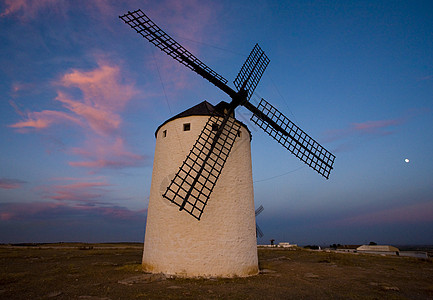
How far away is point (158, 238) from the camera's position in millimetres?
11438

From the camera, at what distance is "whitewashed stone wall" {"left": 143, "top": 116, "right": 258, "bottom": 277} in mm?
10578

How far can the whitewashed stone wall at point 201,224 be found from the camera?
34.7ft

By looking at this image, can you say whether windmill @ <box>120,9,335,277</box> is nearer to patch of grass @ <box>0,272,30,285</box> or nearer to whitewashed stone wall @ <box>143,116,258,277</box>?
whitewashed stone wall @ <box>143,116,258,277</box>

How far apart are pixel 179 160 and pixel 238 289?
629 cm

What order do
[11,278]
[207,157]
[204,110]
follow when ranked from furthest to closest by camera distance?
[204,110], [207,157], [11,278]

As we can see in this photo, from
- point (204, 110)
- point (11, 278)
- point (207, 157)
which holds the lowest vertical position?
point (11, 278)

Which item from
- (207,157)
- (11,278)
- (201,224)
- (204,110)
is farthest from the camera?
(204,110)

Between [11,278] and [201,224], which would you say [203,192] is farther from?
[11,278]

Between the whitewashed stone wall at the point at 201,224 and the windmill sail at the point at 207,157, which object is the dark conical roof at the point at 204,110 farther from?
the windmill sail at the point at 207,157

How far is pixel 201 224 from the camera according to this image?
427 inches

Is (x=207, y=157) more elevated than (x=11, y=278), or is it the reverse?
(x=207, y=157)

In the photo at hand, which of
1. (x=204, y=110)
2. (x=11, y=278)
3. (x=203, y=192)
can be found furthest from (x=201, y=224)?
(x=11, y=278)

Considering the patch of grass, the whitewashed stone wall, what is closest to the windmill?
the whitewashed stone wall

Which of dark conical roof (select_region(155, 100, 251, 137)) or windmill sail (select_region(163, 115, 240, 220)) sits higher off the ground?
dark conical roof (select_region(155, 100, 251, 137))
